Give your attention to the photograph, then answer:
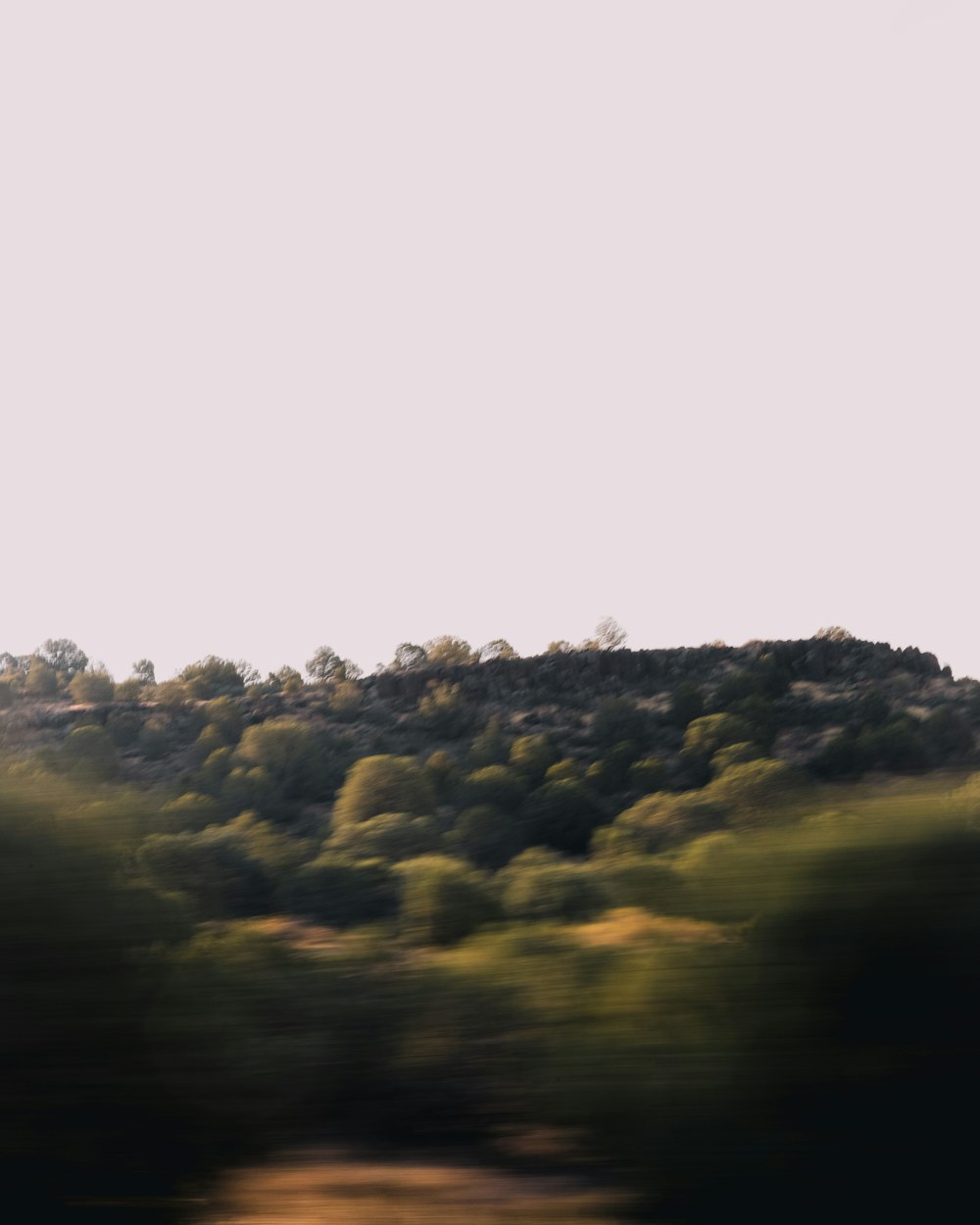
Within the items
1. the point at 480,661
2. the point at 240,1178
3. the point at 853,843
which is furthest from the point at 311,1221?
the point at 480,661

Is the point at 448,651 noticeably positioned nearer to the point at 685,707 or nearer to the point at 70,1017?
the point at 685,707

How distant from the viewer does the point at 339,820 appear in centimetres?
5316

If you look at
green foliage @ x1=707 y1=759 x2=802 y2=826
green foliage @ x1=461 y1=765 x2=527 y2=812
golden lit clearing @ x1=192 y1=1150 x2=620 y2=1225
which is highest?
green foliage @ x1=461 y1=765 x2=527 y2=812

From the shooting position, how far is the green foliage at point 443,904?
1466 cm

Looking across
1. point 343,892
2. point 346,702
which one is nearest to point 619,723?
point 346,702

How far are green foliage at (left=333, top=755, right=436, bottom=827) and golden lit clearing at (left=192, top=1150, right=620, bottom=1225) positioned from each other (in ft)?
147

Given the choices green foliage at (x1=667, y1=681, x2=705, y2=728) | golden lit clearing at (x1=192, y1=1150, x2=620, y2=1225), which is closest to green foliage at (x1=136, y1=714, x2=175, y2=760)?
green foliage at (x1=667, y1=681, x2=705, y2=728)

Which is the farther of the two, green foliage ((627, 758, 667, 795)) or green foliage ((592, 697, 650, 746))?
green foliage ((592, 697, 650, 746))

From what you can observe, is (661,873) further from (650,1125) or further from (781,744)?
(781,744)

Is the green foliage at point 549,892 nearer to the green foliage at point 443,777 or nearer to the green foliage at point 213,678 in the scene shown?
the green foliage at point 443,777

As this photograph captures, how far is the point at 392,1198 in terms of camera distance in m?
6.72

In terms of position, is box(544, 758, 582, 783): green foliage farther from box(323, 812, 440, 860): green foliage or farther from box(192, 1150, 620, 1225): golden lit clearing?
box(192, 1150, 620, 1225): golden lit clearing

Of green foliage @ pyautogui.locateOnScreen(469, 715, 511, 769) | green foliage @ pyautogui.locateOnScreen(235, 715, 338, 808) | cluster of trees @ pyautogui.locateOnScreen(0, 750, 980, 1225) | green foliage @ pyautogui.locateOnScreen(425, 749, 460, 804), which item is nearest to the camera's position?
cluster of trees @ pyautogui.locateOnScreen(0, 750, 980, 1225)

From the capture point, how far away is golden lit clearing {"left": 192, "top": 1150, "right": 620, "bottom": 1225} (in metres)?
A: 6.28
